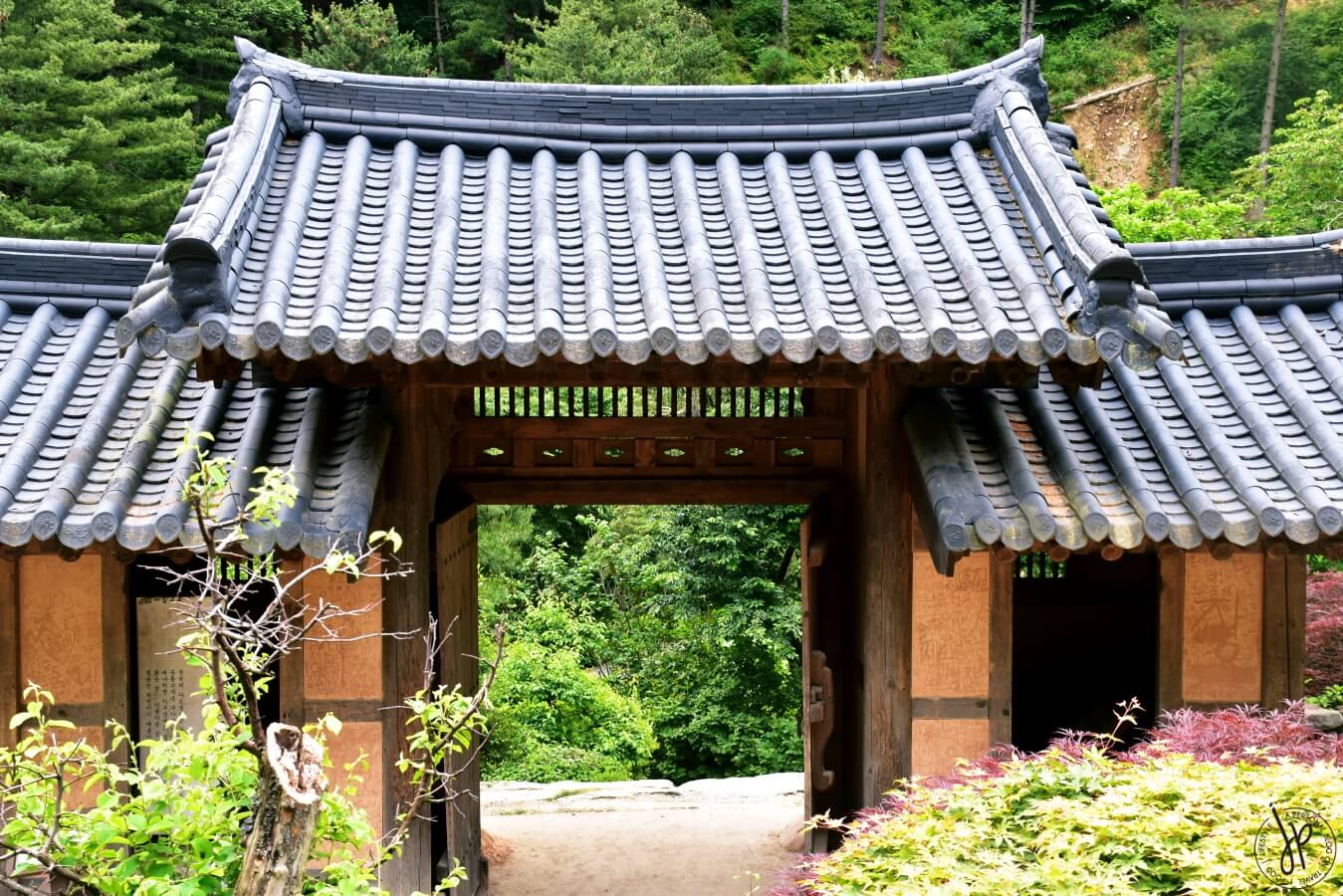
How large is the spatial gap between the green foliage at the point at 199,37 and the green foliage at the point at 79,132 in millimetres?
2844

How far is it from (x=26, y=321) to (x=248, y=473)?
263cm

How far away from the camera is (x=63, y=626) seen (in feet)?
20.6

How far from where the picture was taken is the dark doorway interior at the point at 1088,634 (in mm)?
9211

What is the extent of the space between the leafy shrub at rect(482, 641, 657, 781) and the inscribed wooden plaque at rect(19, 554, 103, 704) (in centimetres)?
924

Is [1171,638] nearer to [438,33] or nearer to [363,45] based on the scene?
[363,45]

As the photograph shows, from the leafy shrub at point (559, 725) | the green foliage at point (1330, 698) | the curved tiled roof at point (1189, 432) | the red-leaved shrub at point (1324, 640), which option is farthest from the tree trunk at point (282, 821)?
the leafy shrub at point (559, 725)

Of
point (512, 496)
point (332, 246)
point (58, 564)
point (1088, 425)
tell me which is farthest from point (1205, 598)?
point (58, 564)

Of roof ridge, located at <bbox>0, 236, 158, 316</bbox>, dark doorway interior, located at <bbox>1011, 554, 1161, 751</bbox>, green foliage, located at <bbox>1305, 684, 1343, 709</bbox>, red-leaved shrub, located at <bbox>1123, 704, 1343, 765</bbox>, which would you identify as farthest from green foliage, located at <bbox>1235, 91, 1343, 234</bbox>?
roof ridge, located at <bbox>0, 236, 158, 316</bbox>

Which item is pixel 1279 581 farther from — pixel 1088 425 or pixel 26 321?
pixel 26 321

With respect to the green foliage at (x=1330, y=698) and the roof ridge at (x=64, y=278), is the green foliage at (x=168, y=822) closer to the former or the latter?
the roof ridge at (x=64, y=278)

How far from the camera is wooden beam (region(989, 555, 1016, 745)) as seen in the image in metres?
6.32

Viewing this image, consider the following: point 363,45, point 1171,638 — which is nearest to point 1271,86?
point 363,45

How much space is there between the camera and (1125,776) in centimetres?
383

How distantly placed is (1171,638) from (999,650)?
116 centimetres
